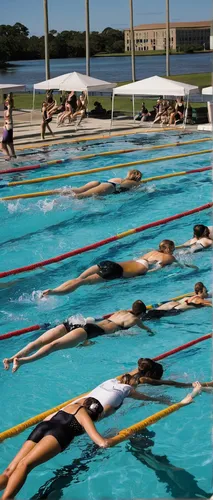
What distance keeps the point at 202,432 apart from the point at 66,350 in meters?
2.37

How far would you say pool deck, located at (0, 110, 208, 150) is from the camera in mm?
22531

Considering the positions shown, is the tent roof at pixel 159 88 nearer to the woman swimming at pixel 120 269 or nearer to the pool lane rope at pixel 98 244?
the pool lane rope at pixel 98 244

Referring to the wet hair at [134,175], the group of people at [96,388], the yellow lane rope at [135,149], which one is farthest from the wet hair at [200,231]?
the yellow lane rope at [135,149]

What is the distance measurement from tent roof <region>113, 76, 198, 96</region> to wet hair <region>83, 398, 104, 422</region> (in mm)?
17166

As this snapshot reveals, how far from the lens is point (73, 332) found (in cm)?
898

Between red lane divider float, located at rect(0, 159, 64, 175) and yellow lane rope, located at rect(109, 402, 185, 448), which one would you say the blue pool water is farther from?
yellow lane rope, located at rect(109, 402, 185, 448)

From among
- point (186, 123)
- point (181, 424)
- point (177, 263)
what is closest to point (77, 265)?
point (177, 263)

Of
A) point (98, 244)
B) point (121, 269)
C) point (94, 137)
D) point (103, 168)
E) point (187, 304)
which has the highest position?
point (94, 137)

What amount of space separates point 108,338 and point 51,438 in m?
3.39

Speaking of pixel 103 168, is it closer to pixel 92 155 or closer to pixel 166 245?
pixel 92 155

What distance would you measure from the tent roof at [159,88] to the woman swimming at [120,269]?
12.0 metres

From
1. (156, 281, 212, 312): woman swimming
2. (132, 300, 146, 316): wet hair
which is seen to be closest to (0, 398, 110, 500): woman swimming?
Answer: (132, 300, 146, 316): wet hair

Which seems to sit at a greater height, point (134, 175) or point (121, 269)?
point (134, 175)

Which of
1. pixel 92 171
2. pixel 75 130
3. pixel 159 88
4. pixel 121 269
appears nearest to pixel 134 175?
pixel 92 171
